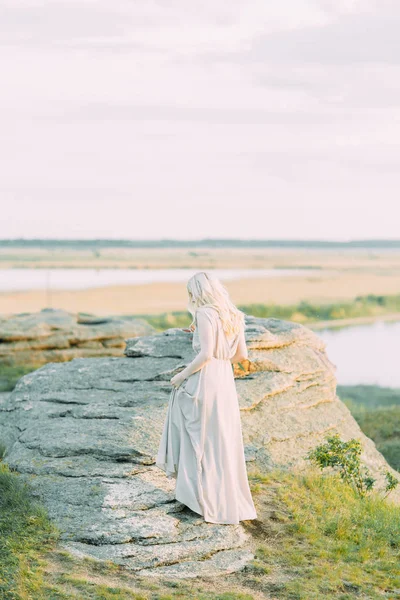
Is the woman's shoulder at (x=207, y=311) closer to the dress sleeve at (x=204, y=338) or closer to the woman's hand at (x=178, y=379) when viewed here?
the dress sleeve at (x=204, y=338)

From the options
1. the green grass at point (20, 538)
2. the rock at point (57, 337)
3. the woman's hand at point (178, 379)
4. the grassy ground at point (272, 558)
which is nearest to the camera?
the green grass at point (20, 538)

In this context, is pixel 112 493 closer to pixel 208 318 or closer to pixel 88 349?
pixel 208 318

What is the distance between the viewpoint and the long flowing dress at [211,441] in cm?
905

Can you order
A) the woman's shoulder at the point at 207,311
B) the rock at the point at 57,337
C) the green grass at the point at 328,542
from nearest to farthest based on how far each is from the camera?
the green grass at the point at 328,542 < the woman's shoulder at the point at 207,311 < the rock at the point at 57,337

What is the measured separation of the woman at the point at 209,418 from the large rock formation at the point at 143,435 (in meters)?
0.33

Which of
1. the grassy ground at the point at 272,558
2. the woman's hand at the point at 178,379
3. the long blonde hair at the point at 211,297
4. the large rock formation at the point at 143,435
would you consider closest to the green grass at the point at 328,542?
the grassy ground at the point at 272,558

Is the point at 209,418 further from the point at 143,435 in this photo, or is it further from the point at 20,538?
the point at 20,538

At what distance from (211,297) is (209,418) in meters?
1.32

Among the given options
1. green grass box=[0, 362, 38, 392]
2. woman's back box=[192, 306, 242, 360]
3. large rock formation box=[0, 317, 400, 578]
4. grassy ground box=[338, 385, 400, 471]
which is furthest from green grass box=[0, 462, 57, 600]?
green grass box=[0, 362, 38, 392]

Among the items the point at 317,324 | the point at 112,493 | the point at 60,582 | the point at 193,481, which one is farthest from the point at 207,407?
the point at 317,324

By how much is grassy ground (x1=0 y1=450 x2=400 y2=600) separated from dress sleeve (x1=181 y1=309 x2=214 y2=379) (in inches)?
79.5

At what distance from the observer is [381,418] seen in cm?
2116

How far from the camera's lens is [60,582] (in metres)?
7.84

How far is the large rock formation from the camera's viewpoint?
885 centimetres
